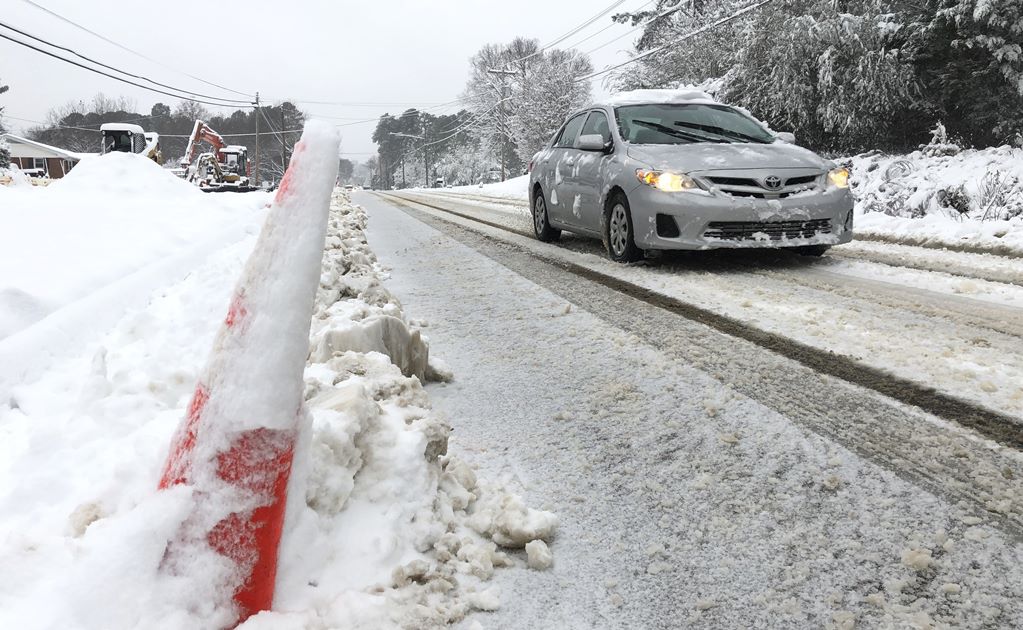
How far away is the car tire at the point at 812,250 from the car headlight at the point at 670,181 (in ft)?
4.02

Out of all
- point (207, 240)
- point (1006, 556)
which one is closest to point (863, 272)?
point (1006, 556)

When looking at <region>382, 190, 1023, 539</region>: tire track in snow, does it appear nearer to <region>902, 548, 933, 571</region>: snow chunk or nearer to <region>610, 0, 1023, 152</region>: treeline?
<region>902, 548, 933, 571</region>: snow chunk

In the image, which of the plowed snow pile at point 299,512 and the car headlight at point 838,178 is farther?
the car headlight at point 838,178

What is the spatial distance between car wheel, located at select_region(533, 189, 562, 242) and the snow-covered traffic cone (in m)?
6.63

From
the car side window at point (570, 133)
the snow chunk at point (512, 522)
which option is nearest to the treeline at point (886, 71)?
the car side window at point (570, 133)

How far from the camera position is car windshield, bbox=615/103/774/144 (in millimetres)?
6070

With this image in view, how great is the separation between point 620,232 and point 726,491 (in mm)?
4307

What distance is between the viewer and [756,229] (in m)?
5.14

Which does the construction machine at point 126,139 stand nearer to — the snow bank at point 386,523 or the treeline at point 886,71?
the treeline at point 886,71

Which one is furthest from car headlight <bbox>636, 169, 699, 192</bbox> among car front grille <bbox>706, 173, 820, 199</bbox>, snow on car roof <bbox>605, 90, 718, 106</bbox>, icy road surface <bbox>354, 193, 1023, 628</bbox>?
icy road surface <bbox>354, 193, 1023, 628</bbox>

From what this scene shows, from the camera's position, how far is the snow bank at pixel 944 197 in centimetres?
633

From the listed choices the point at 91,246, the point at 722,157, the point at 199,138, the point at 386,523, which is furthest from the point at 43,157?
the point at 386,523

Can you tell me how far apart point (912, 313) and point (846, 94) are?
10.4 m

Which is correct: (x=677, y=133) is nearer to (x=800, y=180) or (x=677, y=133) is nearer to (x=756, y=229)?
(x=800, y=180)
